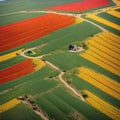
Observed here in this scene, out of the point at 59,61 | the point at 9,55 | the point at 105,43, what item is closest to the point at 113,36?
the point at 105,43

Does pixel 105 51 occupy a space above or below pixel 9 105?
below

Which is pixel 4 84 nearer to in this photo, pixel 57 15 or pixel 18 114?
pixel 18 114

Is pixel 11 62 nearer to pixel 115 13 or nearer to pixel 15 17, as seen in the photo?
pixel 15 17

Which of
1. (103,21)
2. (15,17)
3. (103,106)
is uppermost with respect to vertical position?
(15,17)

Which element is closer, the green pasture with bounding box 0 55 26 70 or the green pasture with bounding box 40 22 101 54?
the green pasture with bounding box 0 55 26 70

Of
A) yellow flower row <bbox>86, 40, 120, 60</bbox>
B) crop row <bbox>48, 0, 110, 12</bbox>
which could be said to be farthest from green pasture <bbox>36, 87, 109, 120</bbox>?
crop row <bbox>48, 0, 110, 12</bbox>

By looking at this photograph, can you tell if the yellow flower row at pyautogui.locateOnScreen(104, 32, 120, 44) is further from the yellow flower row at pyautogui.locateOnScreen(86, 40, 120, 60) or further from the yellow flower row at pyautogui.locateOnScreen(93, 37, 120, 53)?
the yellow flower row at pyautogui.locateOnScreen(86, 40, 120, 60)

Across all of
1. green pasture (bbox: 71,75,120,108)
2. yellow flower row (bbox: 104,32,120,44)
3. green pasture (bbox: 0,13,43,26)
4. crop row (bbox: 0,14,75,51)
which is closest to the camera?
green pasture (bbox: 71,75,120,108)

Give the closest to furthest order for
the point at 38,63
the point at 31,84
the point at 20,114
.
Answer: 1. the point at 20,114
2. the point at 31,84
3. the point at 38,63
